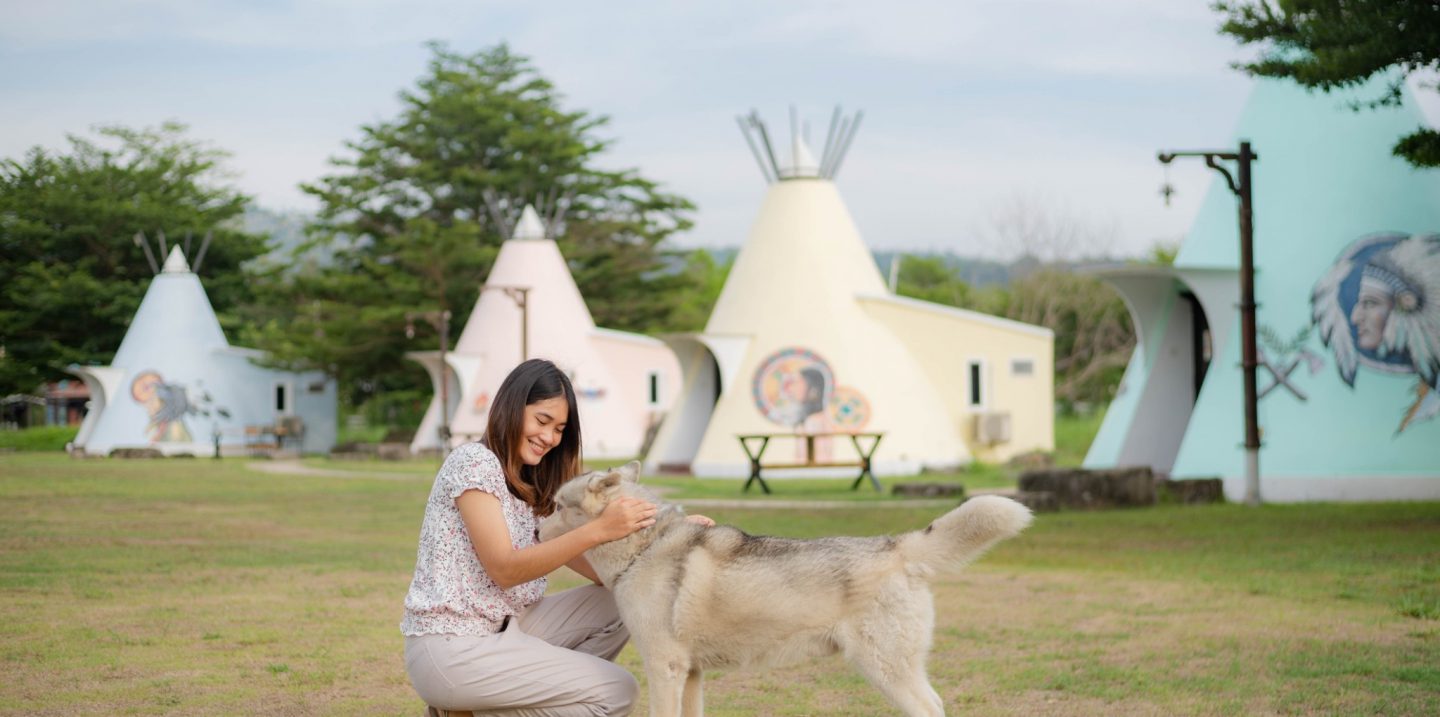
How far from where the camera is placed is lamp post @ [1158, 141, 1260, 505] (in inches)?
602

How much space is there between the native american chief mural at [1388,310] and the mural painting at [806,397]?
914cm

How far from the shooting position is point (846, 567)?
427cm

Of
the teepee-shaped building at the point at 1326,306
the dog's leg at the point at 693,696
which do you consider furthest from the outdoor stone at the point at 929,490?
the dog's leg at the point at 693,696

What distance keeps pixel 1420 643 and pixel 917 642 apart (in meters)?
4.00


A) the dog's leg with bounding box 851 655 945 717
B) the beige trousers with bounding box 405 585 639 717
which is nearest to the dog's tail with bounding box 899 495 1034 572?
the dog's leg with bounding box 851 655 945 717

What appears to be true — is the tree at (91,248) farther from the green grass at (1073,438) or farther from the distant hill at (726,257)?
the green grass at (1073,438)

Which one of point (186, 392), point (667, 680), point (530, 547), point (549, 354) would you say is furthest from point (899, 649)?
point (186, 392)

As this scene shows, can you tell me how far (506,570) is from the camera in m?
4.29

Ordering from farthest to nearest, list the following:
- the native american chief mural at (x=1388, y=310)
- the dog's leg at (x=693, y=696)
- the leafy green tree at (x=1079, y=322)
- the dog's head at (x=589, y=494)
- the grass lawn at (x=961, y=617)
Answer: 1. the leafy green tree at (x=1079, y=322)
2. the native american chief mural at (x=1388, y=310)
3. the grass lawn at (x=961, y=617)
4. the dog's leg at (x=693, y=696)
5. the dog's head at (x=589, y=494)

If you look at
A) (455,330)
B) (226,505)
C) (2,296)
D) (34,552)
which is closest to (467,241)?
(455,330)

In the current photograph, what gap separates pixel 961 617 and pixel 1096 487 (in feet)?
23.5

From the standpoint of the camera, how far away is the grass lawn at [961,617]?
19.6ft

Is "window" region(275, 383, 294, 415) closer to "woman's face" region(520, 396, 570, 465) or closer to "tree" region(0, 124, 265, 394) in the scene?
"tree" region(0, 124, 265, 394)

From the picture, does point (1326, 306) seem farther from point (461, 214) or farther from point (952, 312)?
point (461, 214)
